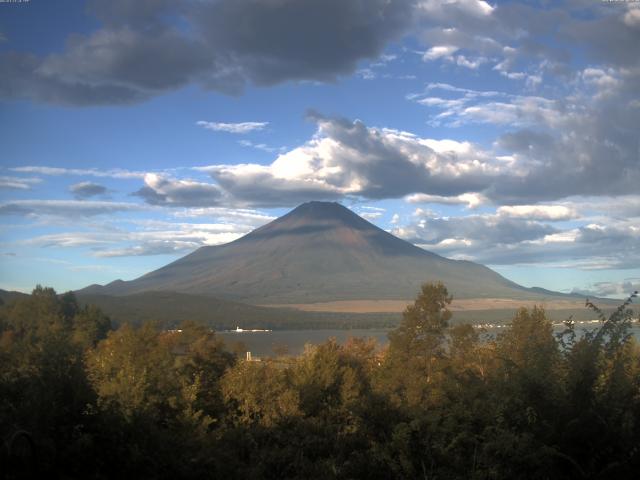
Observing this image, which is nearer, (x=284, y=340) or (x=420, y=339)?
(x=420, y=339)

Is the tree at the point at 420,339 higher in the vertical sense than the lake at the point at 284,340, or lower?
higher

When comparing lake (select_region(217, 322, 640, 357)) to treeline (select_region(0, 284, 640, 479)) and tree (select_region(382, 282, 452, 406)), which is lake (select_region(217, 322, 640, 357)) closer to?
tree (select_region(382, 282, 452, 406))

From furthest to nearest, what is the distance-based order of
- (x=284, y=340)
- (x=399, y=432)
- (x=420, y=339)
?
1. (x=284, y=340)
2. (x=420, y=339)
3. (x=399, y=432)

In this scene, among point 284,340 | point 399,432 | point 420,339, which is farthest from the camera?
point 284,340

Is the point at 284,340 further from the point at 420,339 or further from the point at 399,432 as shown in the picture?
the point at 399,432

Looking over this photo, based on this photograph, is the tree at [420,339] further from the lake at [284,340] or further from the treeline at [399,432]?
the treeline at [399,432]

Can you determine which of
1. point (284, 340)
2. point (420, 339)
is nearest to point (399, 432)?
point (420, 339)

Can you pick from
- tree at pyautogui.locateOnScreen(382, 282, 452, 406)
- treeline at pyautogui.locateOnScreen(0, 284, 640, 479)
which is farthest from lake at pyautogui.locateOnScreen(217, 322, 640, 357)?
treeline at pyautogui.locateOnScreen(0, 284, 640, 479)

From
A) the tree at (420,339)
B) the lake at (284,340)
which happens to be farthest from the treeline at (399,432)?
the lake at (284,340)

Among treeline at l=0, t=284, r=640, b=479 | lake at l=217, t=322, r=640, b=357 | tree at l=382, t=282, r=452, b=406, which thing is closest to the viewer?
treeline at l=0, t=284, r=640, b=479

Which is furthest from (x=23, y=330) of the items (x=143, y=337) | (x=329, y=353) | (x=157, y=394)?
(x=157, y=394)

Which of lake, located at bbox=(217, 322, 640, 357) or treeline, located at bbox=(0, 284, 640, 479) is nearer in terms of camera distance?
treeline, located at bbox=(0, 284, 640, 479)

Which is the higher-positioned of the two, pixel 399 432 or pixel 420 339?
pixel 399 432

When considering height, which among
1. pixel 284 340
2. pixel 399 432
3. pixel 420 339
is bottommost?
pixel 284 340
